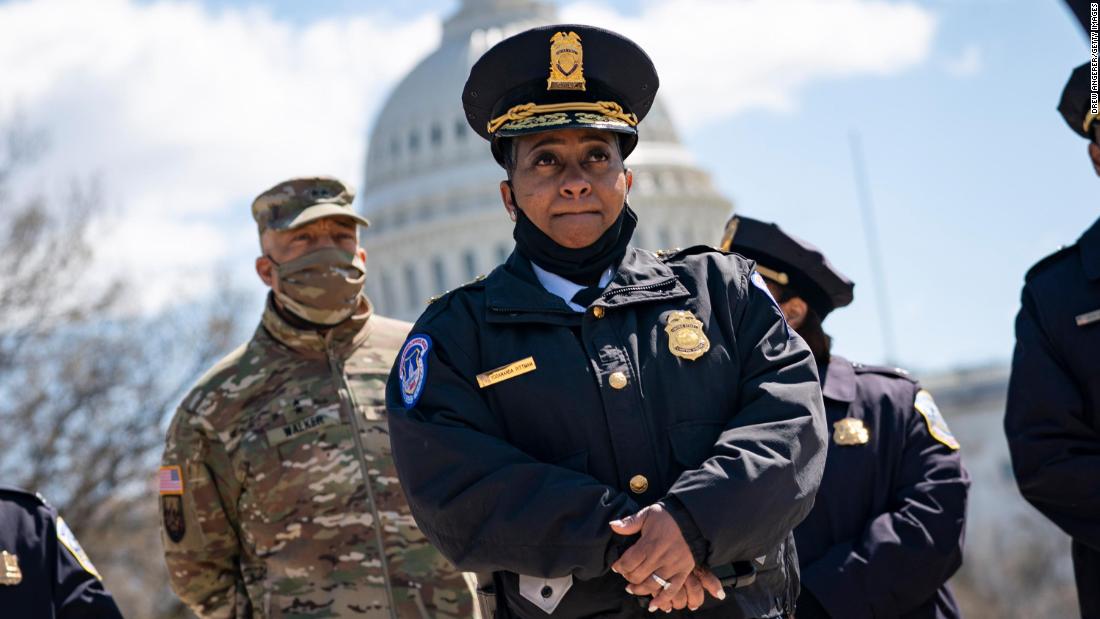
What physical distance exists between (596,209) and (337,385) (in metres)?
2.07

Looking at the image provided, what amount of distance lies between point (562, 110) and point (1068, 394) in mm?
1773

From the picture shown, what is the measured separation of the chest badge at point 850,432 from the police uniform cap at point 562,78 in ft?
5.80

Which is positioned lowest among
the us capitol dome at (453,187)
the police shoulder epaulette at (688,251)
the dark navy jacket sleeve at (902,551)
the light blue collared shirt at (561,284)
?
the dark navy jacket sleeve at (902,551)

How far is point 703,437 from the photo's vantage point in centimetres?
384

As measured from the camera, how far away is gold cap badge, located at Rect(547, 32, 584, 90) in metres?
4.05

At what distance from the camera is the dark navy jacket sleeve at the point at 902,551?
522cm

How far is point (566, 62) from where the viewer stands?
4.06 metres

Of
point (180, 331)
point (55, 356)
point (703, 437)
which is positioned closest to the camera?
point (703, 437)

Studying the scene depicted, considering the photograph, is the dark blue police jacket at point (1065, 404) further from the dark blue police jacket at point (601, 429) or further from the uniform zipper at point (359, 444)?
the uniform zipper at point (359, 444)

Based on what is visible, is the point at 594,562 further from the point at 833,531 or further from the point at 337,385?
the point at 337,385

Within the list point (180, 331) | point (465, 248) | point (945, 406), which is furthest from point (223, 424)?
point (945, 406)

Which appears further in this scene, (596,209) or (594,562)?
(596,209)

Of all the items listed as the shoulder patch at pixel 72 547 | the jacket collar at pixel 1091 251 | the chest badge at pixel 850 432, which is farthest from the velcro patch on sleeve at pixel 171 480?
the jacket collar at pixel 1091 251

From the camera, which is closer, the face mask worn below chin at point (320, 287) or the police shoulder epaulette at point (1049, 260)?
the police shoulder epaulette at point (1049, 260)
